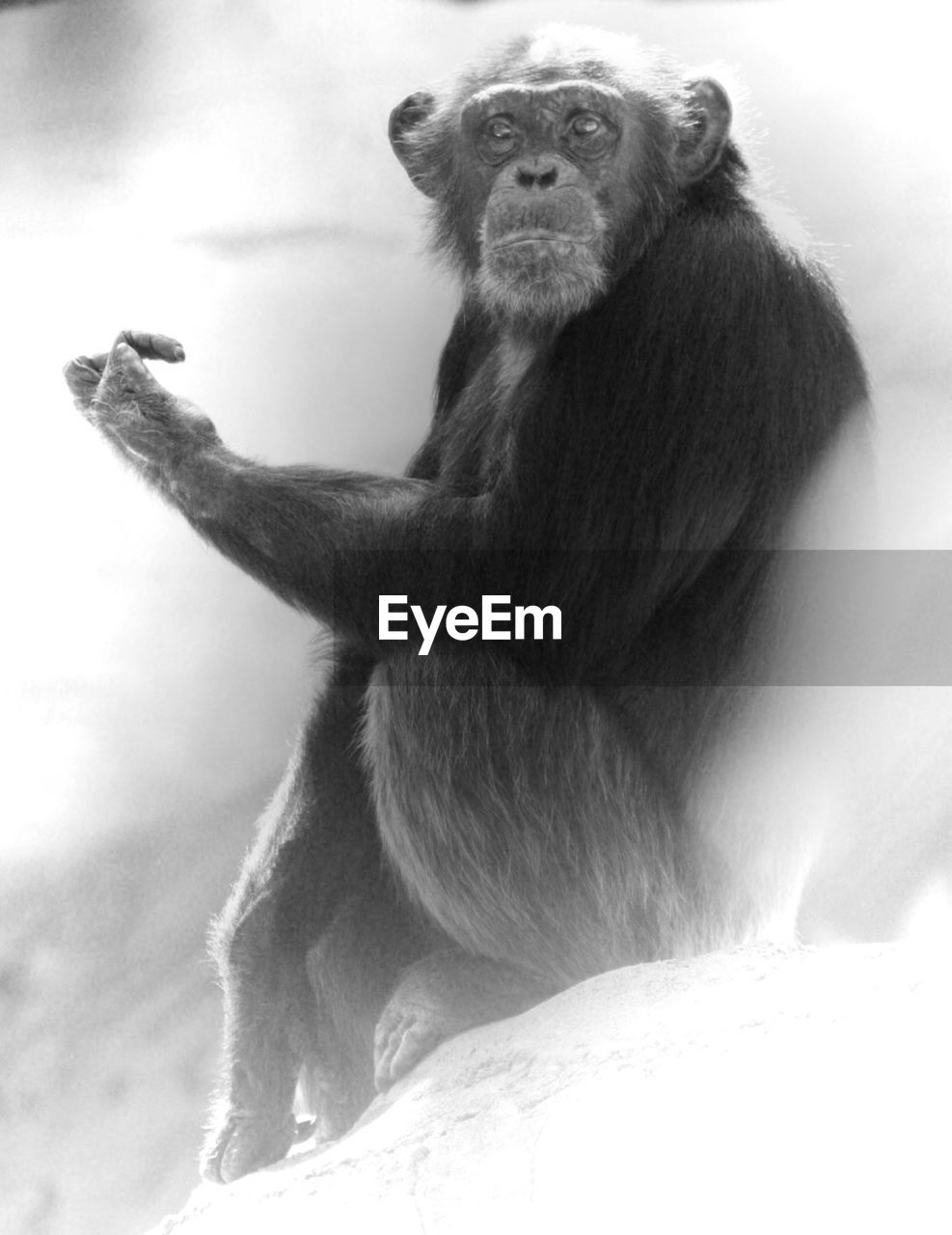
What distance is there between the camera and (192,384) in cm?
428

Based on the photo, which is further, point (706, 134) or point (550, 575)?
point (706, 134)

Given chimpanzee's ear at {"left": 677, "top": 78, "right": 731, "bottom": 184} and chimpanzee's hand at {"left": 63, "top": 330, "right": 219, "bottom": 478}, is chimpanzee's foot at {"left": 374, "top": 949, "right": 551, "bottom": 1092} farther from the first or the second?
chimpanzee's ear at {"left": 677, "top": 78, "right": 731, "bottom": 184}

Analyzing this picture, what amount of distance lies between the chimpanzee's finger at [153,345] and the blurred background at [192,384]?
1155 millimetres

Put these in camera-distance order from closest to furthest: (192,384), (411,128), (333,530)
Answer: (333,530), (411,128), (192,384)

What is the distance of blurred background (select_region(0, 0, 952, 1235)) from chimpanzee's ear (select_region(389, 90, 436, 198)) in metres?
0.68

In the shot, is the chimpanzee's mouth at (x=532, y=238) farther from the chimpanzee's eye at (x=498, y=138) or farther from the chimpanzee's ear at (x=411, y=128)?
the chimpanzee's ear at (x=411, y=128)

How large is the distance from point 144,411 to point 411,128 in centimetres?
90

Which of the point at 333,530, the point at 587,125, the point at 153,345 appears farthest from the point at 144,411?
the point at 587,125

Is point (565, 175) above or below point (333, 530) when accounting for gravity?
above

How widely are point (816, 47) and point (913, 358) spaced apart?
822 mm

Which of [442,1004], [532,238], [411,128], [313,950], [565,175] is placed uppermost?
[411,128]

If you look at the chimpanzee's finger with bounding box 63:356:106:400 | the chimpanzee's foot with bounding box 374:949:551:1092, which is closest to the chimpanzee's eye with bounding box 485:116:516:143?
the chimpanzee's finger with bounding box 63:356:106:400

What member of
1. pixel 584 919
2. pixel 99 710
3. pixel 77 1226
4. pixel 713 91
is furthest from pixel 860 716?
pixel 77 1226

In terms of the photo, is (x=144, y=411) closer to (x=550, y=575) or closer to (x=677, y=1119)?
A: (x=550, y=575)
